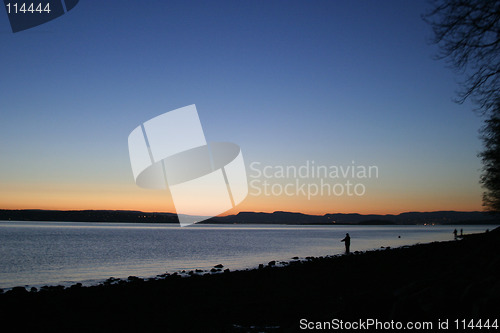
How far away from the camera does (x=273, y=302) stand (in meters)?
12.0

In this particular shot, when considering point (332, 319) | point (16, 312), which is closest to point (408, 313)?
point (332, 319)

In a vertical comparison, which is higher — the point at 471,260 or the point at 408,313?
the point at 471,260

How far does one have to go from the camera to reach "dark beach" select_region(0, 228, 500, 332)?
5531 millimetres

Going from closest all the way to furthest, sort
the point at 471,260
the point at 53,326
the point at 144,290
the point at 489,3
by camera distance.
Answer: the point at 489,3 → the point at 471,260 → the point at 53,326 → the point at 144,290

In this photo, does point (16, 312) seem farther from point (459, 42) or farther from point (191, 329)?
point (459, 42)

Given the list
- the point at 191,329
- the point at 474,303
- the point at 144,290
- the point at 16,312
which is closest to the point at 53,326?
the point at 16,312

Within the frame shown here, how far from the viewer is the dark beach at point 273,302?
5531mm

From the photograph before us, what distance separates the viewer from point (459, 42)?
255 inches

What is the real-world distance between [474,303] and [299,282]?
12.1m

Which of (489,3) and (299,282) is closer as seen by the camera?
(489,3)

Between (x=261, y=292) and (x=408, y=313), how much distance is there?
9.25 meters

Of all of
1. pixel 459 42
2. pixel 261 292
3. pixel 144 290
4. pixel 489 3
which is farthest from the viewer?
pixel 144 290

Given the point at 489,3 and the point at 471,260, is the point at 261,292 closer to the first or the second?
the point at 471,260

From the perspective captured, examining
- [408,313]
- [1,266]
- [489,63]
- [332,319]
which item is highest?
[489,63]
